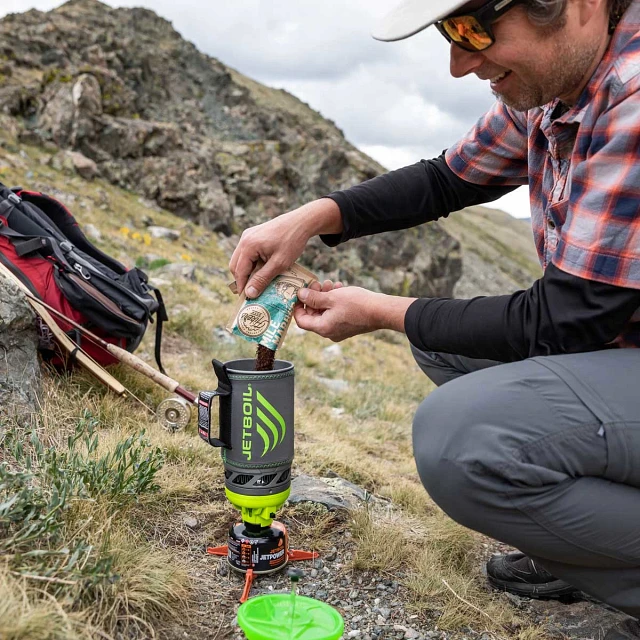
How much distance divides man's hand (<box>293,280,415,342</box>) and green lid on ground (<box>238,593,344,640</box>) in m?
1.00

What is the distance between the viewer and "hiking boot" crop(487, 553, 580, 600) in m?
2.75

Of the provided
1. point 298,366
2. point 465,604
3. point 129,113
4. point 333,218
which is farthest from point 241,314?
point 129,113

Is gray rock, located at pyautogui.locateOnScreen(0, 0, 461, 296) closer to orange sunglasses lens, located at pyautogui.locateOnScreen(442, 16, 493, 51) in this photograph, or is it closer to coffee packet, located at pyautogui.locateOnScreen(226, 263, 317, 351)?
coffee packet, located at pyautogui.locateOnScreen(226, 263, 317, 351)

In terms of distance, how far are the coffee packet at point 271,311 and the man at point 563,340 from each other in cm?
59

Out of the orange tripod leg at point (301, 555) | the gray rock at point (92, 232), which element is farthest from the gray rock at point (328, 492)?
the gray rock at point (92, 232)

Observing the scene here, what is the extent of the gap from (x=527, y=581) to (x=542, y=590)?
2.6 inches

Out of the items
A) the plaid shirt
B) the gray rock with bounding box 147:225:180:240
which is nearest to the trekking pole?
the plaid shirt

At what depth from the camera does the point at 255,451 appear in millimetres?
2623

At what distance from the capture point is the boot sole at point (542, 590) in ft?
9.02

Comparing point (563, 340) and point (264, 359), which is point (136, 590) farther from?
point (563, 340)

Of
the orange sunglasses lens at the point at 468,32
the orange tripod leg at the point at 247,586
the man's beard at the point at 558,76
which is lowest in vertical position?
the orange tripod leg at the point at 247,586

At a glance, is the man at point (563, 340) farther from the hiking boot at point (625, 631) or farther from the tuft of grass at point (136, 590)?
the tuft of grass at point (136, 590)

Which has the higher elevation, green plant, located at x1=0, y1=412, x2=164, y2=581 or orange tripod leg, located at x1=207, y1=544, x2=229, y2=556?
green plant, located at x1=0, y1=412, x2=164, y2=581

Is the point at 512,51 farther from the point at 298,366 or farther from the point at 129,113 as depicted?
the point at 129,113
